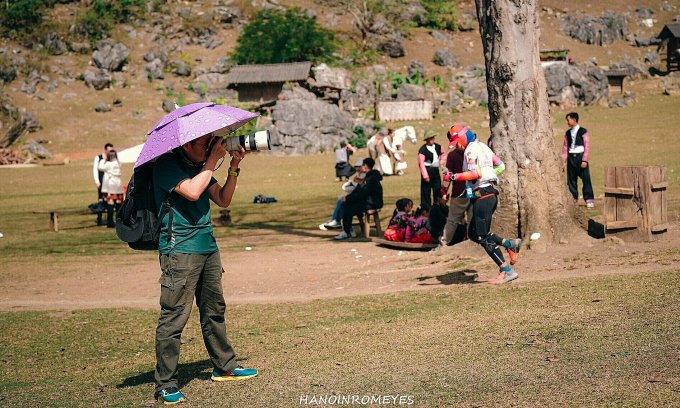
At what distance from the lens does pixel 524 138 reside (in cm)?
1287

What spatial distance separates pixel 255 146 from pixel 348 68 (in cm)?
5912

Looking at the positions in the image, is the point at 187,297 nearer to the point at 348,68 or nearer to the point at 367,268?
the point at 367,268

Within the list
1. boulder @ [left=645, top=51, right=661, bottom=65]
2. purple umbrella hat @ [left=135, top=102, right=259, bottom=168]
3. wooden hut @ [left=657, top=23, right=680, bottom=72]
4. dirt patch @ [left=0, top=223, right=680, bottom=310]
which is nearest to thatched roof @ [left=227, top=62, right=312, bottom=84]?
wooden hut @ [left=657, top=23, right=680, bottom=72]

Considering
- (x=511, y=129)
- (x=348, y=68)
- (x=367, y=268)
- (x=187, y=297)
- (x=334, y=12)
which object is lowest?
(x=367, y=268)

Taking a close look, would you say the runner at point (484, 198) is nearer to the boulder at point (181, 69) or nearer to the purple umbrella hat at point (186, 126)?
the purple umbrella hat at point (186, 126)

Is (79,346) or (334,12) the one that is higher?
(334,12)

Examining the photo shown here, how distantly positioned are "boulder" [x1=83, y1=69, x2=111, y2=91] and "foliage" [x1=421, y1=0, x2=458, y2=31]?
28.5m

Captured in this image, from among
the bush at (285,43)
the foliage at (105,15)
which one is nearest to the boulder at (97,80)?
the foliage at (105,15)

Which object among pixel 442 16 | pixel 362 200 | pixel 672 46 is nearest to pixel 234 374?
pixel 362 200

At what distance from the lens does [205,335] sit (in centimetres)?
691

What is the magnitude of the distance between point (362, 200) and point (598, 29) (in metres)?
62.6

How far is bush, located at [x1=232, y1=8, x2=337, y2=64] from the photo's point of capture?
209 feet

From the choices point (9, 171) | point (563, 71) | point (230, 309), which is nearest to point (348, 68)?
point (563, 71)

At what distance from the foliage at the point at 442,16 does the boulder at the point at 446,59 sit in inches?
311
